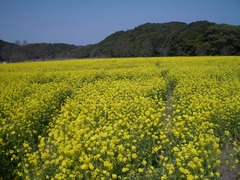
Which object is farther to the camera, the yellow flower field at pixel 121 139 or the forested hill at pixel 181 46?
the forested hill at pixel 181 46

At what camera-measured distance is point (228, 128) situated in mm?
6691

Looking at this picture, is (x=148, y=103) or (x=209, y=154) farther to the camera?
(x=148, y=103)

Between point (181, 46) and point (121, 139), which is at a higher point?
point (181, 46)

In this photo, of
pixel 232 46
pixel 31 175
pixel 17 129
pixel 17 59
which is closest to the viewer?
pixel 31 175

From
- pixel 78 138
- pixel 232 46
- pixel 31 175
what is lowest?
pixel 31 175

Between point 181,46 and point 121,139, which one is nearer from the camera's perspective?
point 121,139

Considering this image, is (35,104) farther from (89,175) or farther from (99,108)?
(89,175)

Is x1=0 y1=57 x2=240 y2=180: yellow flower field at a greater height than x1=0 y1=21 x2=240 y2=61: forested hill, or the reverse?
x1=0 y1=21 x2=240 y2=61: forested hill

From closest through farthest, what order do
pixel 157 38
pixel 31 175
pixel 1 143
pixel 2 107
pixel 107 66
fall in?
1. pixel 31 175
2. pixel 1 143
3. pixel 2 107
4. pixel 107 66
5. pixel 157 38

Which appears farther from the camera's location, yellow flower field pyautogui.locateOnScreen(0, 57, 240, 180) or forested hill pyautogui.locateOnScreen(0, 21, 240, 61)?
forested hill pyautogui.locateOnScreen(0, 21, 240, 61)

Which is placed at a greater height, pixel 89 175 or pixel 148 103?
pixel 148 103

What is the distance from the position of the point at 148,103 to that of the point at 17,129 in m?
3.48

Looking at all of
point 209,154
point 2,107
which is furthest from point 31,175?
point 2,107

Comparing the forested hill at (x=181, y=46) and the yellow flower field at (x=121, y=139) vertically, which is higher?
the forested hill at (x=181, y=46)
